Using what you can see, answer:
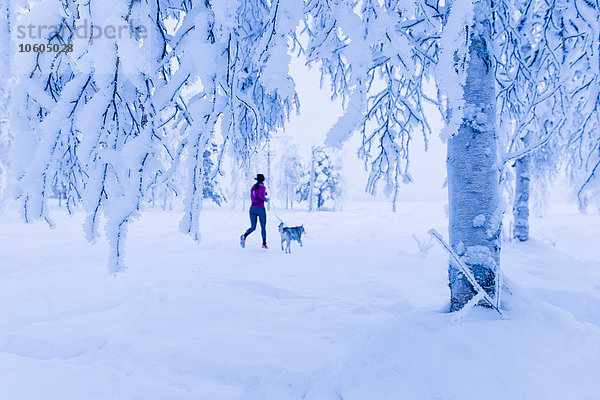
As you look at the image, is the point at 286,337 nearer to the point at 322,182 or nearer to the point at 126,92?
the point at 126,92

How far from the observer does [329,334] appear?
2.32 m

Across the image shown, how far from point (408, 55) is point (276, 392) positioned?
175 cm

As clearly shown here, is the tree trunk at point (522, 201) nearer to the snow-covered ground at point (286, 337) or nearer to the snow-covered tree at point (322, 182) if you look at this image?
the snow-covered ground at point (286, 337)

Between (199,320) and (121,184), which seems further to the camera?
(199,320)

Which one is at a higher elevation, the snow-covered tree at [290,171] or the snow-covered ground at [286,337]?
the snow-covered tree at [290,171]

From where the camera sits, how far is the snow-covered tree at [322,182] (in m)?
34.4

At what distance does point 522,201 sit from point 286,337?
21.9ft

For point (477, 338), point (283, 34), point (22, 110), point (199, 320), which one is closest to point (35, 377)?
point (199, 320)

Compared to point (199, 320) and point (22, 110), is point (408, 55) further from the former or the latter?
point (199, 320)

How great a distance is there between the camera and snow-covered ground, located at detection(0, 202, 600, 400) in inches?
61.0

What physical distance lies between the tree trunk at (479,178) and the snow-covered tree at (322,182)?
31622mm

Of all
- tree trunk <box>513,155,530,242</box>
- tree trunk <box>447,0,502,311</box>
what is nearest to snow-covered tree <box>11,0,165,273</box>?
tree trunk <box>447,0,502,311</box>

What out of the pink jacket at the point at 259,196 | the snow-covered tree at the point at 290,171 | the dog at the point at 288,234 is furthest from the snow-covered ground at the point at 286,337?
the snow-covered tree at the point at 290,171

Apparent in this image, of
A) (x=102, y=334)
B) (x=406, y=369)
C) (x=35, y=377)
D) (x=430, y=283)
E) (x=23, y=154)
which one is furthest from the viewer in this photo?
(x=430, y=283)
